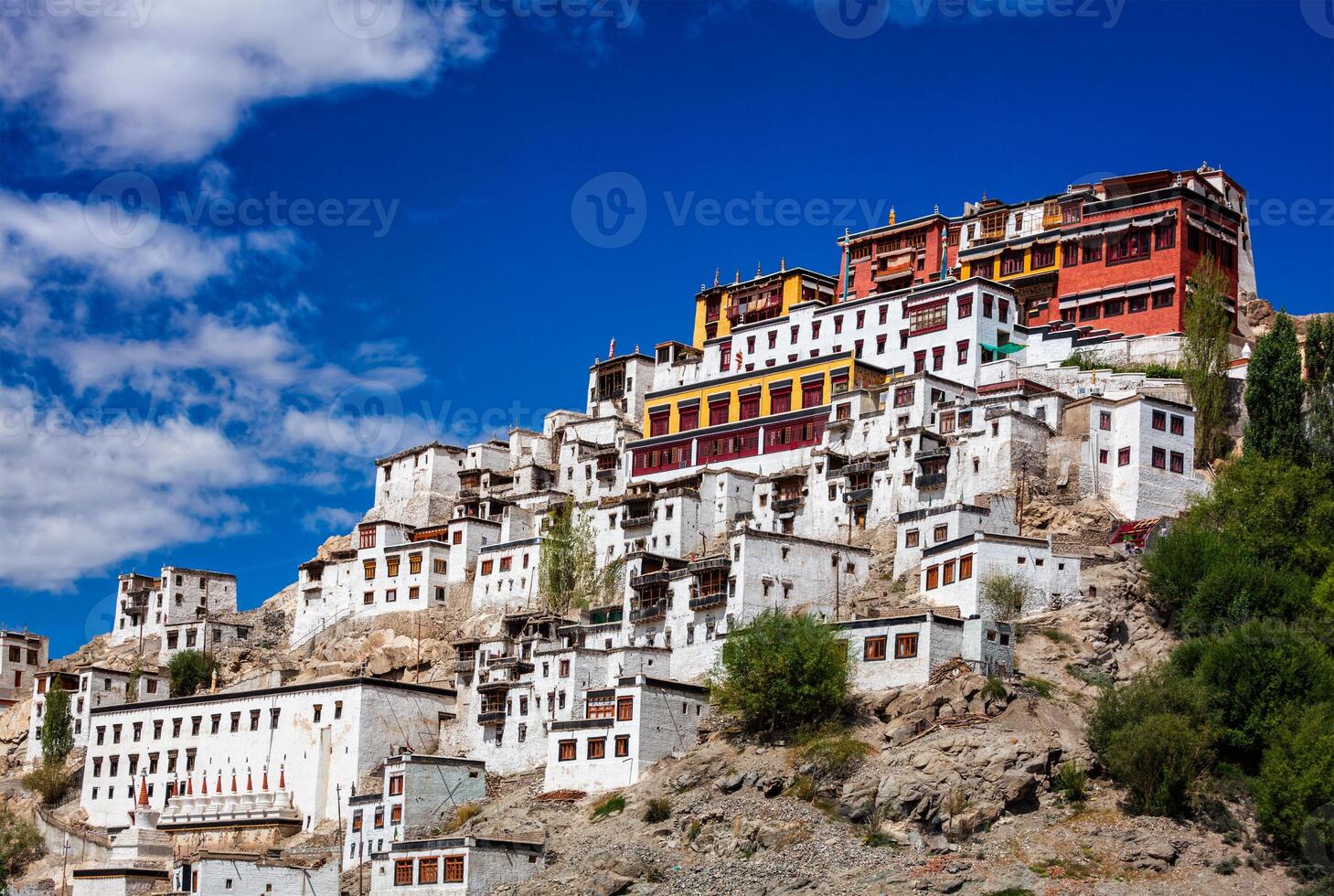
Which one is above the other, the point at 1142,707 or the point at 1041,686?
the point at 1041,686

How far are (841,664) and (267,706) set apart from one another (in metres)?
26.9

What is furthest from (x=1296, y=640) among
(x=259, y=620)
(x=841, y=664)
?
(x=259, y=620)

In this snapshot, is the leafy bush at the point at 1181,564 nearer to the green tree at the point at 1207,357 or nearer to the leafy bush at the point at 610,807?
the green tree at the point at 1207,357

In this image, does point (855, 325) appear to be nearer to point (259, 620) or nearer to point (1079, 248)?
point (1079, 248)

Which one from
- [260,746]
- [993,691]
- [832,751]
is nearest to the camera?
[832,751]

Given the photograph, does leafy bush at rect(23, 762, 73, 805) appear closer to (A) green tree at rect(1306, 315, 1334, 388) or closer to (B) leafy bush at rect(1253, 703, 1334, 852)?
(B) leafy bush at rect(1253, 703, 1334, 852)

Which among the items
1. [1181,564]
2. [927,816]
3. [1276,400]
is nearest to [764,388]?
[1276,400]

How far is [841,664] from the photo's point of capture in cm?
6631

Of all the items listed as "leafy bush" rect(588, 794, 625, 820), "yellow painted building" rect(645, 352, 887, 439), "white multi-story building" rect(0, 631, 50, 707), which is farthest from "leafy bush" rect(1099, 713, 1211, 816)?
"white multi-story building" rect(0, 631, 50, 707)

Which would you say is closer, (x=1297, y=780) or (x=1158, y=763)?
(x=1297, y=780)

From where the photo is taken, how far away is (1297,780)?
5828cm

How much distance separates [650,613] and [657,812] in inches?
595

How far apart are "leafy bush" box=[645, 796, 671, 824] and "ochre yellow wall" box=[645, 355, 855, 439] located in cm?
3138

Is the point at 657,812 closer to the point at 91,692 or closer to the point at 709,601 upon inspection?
the point at 709,601
